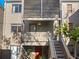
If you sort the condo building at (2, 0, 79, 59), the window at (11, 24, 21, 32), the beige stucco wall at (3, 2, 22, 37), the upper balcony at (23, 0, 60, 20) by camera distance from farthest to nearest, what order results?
the window at (11, 24, 21, 32) < the beige stucco wall at (3, 2, 22, 37) < the upper balcony at (23, 0, 60, 20) < the condo building at (2, 0, 79, 59)

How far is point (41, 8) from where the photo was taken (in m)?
A: 33.1

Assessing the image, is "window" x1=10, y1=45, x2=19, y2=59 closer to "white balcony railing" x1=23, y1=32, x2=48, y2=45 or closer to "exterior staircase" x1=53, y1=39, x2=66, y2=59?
"white balcony railing" x1=23, y1=32, x2=48, y2=45

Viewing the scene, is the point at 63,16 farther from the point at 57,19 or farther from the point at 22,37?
the point at 22,37

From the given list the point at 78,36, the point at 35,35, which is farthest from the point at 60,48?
the point at 35,35

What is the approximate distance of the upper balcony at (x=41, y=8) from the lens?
32656mm

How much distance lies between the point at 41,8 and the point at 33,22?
1873 mm

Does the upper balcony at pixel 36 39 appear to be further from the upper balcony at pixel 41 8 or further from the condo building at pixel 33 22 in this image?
the upper balcony at pixel 41 8

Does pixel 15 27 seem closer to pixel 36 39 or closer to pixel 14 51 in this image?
pixel 14 51

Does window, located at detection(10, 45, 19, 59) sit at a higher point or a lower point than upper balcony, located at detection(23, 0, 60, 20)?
lower

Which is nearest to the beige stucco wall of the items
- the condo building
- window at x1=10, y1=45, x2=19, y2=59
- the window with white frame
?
the condo building

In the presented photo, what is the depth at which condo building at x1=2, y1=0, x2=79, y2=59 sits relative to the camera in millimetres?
31547

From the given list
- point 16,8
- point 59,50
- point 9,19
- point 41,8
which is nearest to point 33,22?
point 41,8

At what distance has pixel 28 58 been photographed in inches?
1221

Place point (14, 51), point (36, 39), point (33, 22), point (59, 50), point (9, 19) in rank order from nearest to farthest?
point (59, 50), point (36, 39), point (14, 51), point (9, 19), point (33, 22)
